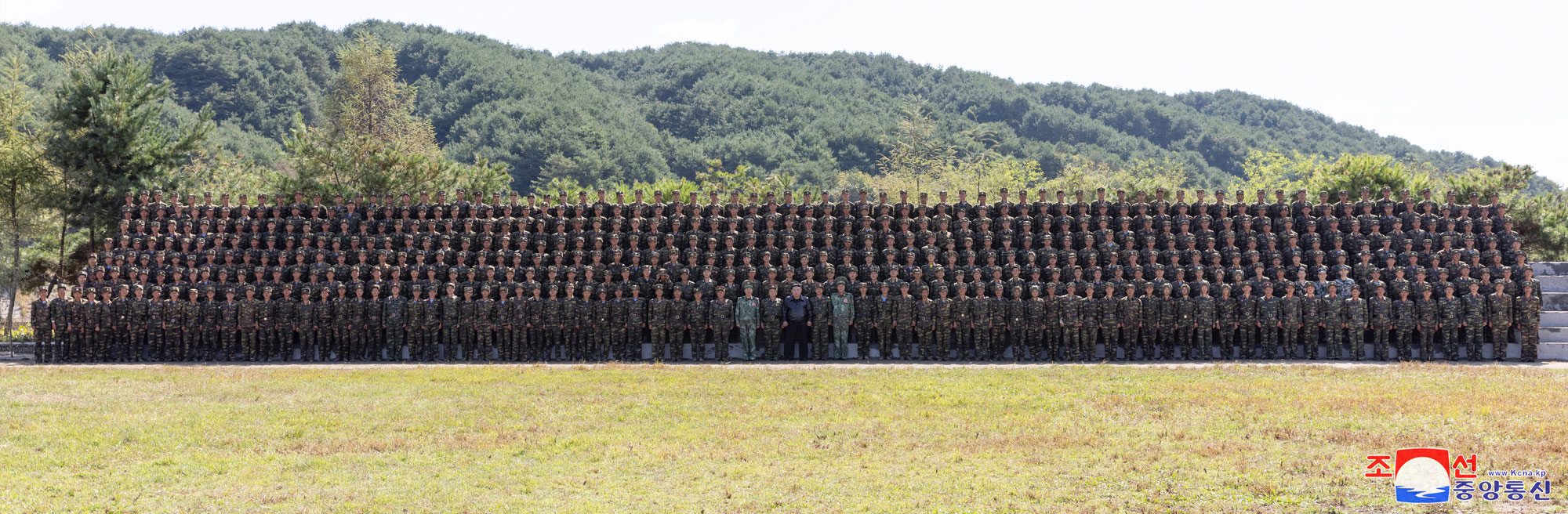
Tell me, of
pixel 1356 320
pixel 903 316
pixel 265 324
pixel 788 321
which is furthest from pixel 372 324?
pixel 1356 320

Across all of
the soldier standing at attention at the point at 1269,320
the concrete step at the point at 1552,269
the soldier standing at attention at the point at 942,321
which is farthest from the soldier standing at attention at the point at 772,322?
the concrete step at the point at 1552,269

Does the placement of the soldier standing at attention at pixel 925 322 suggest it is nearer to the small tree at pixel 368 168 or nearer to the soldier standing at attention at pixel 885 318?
the soldier standing at attention at pixel 885 318

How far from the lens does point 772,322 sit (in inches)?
609

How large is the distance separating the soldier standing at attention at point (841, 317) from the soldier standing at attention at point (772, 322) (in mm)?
527

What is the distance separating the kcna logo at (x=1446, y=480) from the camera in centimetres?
718

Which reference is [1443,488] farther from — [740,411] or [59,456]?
[59,456]

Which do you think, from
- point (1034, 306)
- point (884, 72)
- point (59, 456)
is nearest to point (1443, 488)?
point (1034, 306)

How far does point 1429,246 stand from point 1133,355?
14.3 feet

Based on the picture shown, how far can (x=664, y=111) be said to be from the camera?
7525 cm

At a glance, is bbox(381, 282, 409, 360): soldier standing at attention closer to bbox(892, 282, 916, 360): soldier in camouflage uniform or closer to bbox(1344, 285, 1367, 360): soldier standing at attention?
bbox(892, 282, 916, 360): soldier in camouflage uniform

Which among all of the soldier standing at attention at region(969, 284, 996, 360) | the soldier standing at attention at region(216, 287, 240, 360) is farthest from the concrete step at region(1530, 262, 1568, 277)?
the soldier standing at attention at region(216, 287, 240, 360)

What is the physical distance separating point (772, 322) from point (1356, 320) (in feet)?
24.7

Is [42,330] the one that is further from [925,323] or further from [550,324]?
[925,323]

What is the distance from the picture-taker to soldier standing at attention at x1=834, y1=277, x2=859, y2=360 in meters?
15.4
